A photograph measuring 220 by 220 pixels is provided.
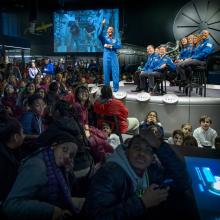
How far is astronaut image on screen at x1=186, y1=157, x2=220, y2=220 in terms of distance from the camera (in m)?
1.64

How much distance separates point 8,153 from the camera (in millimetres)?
1832

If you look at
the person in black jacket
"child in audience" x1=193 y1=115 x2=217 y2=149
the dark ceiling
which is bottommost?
"child in audience" x1=193 y1=115 x2=217 y2=149

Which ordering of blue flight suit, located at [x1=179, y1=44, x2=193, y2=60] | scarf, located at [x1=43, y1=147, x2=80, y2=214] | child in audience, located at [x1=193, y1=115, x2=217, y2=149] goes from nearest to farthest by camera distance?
scarf, located at [x1=43, y1=147, x2=80, y2=214] < child in audience, located at [x1=193, y1=115, x2=217, y2=149] < blue flight suit, located at [x1=179, y1=44, x2=193, y2=60]

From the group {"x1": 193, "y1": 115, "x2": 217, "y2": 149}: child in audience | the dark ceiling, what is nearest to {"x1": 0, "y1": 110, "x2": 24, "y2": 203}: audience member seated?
{"x1": 193, "y1": 115, "x2": 217, "y2": 149}: child in audience

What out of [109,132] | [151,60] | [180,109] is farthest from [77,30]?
[109,132]

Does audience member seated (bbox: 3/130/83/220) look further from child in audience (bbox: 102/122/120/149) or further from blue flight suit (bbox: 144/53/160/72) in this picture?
blue flight suit (bbox: 144/53/160/72)

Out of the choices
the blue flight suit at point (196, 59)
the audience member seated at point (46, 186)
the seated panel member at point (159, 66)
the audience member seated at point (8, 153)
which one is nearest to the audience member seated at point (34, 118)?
the audience member seated at point (8, 153)

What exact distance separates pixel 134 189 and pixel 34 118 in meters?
2.14

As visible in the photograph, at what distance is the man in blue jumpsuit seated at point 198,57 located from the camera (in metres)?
6.08

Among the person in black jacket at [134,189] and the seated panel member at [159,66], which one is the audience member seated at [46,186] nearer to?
the person in black jacket at [134,189]

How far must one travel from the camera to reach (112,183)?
1.39m

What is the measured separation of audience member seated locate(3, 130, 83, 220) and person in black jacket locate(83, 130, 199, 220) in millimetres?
128

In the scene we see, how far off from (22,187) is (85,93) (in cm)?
258

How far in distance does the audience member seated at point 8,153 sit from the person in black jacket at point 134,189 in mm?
506
